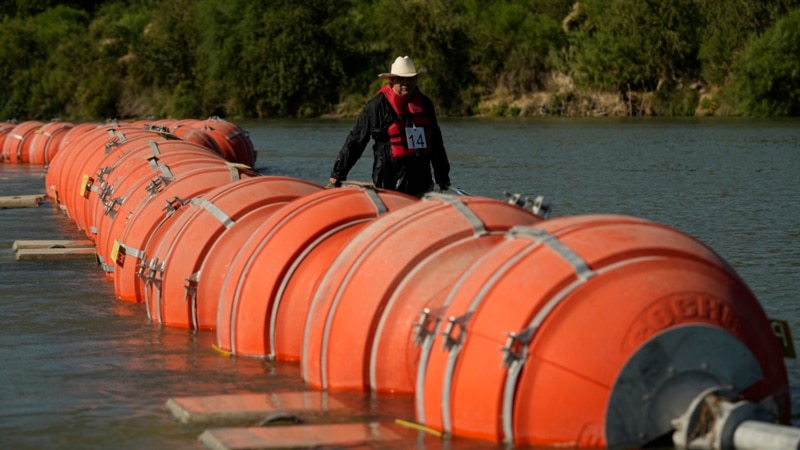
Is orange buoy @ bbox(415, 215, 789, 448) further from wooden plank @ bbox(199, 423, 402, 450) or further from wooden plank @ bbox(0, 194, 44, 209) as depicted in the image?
wooden plank @ bbox(0, 194, 44, 209)

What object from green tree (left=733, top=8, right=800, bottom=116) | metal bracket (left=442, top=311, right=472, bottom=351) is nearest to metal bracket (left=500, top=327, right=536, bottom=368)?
metal bracket (left=442, top=311, right=472, bottom=351)

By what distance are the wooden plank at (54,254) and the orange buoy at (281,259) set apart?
22.0 ft

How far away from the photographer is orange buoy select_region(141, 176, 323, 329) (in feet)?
37.4

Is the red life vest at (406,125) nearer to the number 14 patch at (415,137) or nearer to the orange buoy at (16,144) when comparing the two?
the number 14 patch at (415,137)

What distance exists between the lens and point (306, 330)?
9133 mm

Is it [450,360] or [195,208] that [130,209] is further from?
[450,360]

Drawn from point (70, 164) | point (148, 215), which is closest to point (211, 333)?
point (148, 215)

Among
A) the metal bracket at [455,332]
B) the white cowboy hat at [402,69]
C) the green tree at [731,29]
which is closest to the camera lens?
the metal bracket at [455,332]

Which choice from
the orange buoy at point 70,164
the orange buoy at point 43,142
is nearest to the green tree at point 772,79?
the orange buoy at point 43,142

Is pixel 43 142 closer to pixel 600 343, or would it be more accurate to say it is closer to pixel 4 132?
pixel 4 132

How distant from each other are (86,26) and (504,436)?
114m

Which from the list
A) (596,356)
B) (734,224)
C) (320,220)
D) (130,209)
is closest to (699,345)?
(596,356)

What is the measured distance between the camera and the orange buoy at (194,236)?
11.4m

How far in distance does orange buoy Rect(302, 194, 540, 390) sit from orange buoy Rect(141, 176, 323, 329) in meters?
2.54
